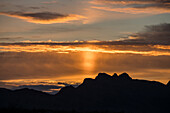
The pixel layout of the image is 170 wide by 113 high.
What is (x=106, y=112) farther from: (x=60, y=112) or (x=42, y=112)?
(x=42, y=112)

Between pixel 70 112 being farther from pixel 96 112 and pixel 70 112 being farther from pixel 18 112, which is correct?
pixel 18 112

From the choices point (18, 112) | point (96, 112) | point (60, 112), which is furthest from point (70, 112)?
point (18, 112)

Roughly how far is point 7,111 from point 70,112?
980 centimetres

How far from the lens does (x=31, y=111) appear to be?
41906mm

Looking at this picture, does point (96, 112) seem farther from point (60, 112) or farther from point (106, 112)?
point (60, 112)

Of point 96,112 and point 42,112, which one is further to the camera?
point 96,112

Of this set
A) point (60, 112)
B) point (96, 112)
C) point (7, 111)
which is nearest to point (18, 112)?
point (7, 111)

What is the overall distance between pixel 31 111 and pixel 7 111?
3605 mm

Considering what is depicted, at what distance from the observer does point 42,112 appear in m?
41.0

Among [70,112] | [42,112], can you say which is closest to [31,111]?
[42,112]

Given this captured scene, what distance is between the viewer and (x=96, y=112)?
45.5 meters

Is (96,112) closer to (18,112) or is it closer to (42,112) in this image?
(42,112)

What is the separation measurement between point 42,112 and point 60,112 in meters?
3.26

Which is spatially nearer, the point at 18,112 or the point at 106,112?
the point at 18,112
